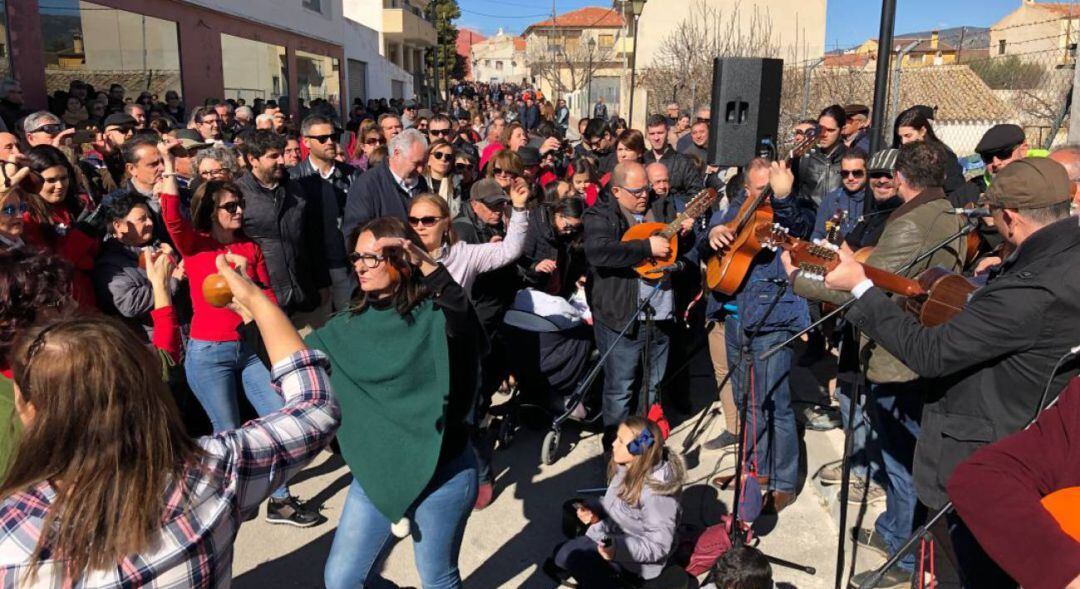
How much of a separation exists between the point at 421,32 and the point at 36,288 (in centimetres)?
4245

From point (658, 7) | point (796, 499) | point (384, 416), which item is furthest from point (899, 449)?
point (658, 7)

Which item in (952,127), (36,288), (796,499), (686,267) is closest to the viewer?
(36,288)

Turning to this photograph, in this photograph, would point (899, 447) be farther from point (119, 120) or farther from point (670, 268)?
point (119, 120)

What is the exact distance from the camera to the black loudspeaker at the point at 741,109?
530cm

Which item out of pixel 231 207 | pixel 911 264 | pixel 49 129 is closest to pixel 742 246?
pixel 911 264

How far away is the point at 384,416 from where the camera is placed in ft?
9.12

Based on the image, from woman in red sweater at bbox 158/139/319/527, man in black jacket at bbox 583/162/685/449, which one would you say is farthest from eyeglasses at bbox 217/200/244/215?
man in black jacket at bbox 583/162/685/449

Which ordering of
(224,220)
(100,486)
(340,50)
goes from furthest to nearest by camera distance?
(340,50) → (224,220) → (100,486)

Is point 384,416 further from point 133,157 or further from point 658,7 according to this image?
point 658,7

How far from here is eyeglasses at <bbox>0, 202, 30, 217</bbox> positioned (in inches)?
135

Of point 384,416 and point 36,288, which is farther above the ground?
point 36,288

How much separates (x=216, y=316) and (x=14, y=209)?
103 cm

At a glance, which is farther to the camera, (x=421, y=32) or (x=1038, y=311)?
(x=421, y=32)

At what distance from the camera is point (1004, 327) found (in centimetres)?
244
